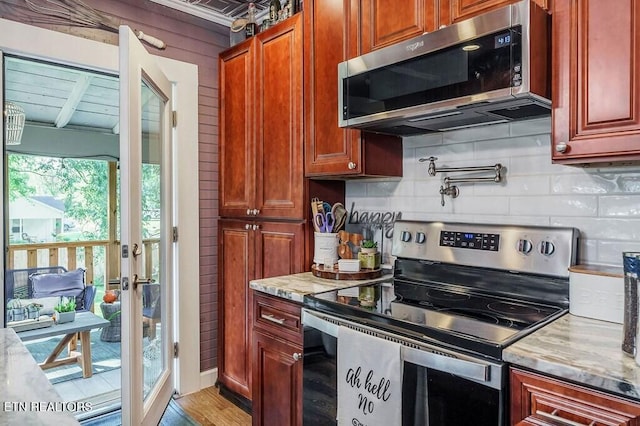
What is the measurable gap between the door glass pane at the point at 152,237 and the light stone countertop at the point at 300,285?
68cm

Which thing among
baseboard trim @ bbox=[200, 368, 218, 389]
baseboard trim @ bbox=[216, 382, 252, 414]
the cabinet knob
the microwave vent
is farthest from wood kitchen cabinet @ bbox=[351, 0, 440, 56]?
baseboard trim @ bbox=[200, 368, 218, 389]

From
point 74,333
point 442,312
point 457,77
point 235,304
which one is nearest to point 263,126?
point 235,304

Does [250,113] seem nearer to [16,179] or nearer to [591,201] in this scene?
[591,201]

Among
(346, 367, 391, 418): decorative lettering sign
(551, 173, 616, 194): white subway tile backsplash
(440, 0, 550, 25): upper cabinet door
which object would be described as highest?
(440, 0, 550, 25): upper cabinet door

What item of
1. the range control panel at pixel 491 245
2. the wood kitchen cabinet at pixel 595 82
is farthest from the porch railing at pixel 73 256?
the wood kitchen cabinet at pixel 595 82

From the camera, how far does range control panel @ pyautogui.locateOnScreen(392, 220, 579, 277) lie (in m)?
1.54

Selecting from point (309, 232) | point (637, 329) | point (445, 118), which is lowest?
point (637, 329)

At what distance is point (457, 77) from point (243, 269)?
1.68 metres

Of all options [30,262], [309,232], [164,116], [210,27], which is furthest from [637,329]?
[30,262]

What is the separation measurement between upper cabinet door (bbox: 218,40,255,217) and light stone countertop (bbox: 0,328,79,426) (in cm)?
162

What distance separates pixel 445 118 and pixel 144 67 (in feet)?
4.76

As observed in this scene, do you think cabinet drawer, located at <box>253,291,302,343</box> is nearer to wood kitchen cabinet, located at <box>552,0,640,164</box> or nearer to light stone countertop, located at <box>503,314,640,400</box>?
light stone countertop, located at <box>503,314,640,400</box>

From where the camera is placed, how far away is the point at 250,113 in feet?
8.41

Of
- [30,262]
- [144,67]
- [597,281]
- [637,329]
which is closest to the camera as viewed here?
[637,329]
